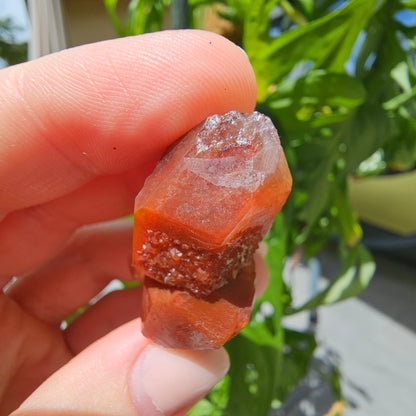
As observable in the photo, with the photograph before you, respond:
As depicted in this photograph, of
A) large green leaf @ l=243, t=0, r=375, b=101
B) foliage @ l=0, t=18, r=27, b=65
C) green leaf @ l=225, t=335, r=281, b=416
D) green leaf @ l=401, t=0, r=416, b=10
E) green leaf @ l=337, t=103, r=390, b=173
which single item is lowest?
green leaf @ l=225, t=335, r=281, b=416

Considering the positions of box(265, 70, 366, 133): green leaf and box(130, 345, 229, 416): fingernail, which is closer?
box(130, 345, 229, 416): fingernail

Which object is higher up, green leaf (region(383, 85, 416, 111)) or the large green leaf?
the large green leaf

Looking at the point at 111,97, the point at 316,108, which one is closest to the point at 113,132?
the point at 111,97

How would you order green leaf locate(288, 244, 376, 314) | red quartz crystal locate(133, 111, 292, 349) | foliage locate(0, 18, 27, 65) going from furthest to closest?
foliage locate(0, 18, 27, 65) < green leaf locate(288, 244, 376, 314) < red quartz crystal locate(133, 111, 292, 349)

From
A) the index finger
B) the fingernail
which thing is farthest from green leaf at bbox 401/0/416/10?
the fingernail

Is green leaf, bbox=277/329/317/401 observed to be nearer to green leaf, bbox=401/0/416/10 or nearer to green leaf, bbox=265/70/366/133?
green leaf, bbox=265/70/366/133

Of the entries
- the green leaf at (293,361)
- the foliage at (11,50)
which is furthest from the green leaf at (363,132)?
the foliage at (11,50)

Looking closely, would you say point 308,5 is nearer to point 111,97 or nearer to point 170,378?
point 111,97
